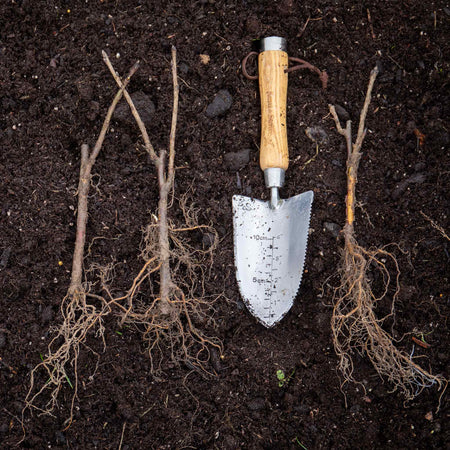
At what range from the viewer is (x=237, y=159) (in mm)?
1858

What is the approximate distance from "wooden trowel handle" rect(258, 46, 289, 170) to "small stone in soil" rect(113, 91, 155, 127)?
0.42 metres

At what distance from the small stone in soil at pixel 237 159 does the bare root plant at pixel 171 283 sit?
0.68ft

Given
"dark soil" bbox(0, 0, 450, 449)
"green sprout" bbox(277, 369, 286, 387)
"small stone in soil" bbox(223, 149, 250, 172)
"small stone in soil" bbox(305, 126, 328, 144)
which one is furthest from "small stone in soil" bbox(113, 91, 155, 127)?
"green sprout" bbox(277, 369, 286, 387)

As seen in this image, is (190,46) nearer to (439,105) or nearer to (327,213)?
(327,213)

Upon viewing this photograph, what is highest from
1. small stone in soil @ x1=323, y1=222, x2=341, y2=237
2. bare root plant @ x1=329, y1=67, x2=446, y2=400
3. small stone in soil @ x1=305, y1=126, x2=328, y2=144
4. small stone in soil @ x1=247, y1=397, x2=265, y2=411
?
small stone in soil @ x1=305, y1=126, x2=328, y2=144

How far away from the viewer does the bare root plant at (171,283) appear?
5.79 ft

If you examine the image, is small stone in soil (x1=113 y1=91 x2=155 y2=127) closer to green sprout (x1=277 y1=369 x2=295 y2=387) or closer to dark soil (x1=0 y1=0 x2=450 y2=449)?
dark soil (x1=0 y1=0 x2=450 y2=449)

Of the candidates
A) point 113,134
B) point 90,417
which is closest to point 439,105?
point 113,134

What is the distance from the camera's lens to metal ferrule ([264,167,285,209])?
70.1 inches

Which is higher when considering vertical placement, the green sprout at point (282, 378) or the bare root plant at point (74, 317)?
the bare root plant at point (74, 317)

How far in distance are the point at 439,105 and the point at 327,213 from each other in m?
0.58

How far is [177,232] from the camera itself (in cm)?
185

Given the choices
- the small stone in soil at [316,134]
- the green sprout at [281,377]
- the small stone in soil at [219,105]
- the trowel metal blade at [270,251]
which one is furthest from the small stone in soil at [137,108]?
the green sprout at [281,377]

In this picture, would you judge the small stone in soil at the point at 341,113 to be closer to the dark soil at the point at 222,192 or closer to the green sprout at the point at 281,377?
the dark soil at the point at 222,192
